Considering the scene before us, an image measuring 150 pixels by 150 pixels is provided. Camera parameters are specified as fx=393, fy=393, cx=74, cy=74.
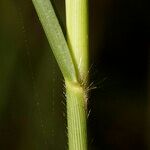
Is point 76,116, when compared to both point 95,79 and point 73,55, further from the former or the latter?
point 95,79

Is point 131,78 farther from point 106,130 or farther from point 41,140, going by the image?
point 41,140

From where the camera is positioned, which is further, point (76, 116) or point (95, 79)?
point (95, 79)

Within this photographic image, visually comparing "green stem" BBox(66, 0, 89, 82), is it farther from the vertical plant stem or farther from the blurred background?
the blurred background

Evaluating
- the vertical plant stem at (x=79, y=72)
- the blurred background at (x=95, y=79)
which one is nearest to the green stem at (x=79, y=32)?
the vertical plant stem at (x=79, y=72)

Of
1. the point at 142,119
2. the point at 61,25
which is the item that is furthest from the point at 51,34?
the point at 142,119

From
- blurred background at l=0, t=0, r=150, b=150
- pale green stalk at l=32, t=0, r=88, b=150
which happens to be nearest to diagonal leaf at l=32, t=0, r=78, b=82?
pale green stalk at l=32, t=0, r=88, b=150

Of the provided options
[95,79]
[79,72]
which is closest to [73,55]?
[79,72]

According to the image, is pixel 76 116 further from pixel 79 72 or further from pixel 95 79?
pixel 95 79
